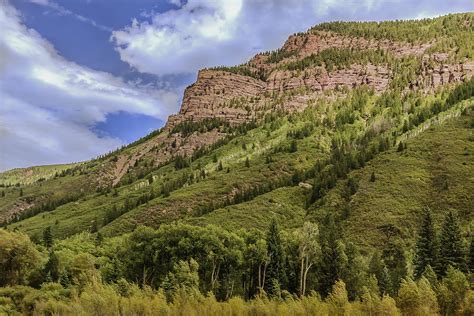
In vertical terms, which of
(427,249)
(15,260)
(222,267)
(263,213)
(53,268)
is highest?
(263,213)

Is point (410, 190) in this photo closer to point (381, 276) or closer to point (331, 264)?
point (381, 276)

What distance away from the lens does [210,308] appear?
222 ft

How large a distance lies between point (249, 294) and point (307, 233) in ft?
52.6

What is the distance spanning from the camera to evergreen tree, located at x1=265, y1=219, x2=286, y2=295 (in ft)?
308

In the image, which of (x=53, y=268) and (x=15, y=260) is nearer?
(x=15, y=260)

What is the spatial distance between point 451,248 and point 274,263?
31603 millimetres

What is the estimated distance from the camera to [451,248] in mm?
91188

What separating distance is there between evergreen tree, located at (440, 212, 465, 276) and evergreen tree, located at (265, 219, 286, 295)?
92.6ft

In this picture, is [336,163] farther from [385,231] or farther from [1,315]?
[1,315]

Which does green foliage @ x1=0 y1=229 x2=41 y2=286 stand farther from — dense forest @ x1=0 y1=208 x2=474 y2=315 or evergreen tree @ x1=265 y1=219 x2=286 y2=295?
evergreen tree @ x1=265 y1=219 x2=286 y2=295

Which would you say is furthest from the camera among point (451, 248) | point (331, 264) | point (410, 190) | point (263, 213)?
point (263, 213)

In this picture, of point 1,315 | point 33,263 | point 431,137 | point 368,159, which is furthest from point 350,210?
point 1,315

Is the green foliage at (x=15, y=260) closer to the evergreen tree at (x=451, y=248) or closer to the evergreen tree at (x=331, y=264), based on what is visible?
the evergreen tree at (x=331, y=264)

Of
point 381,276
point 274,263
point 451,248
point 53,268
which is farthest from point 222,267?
point 451,248
